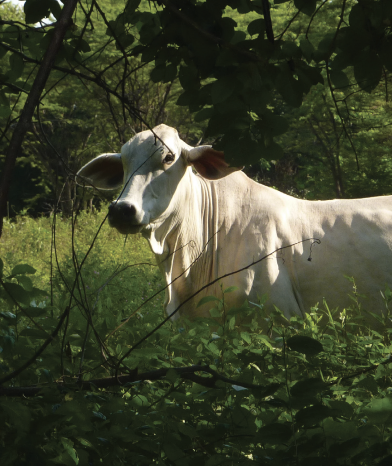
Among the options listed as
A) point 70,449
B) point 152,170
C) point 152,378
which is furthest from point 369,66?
point 152,170

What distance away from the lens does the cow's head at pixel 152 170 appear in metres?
3.36

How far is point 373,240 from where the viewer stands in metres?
3.80

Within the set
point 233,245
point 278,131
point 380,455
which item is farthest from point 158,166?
point 380,455

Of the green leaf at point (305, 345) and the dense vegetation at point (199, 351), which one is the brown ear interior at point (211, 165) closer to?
the dense vegetation at point (199, 351)

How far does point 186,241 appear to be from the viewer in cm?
394

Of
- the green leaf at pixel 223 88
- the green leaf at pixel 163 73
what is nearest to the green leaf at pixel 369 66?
the green leaf at pixel 223 88

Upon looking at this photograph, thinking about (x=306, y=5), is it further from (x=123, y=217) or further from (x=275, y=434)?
(x=123, y=217)

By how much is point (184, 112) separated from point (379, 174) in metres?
4.93

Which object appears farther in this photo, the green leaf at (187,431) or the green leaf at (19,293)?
the green leaf at (19,293)

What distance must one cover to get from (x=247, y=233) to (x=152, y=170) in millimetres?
758

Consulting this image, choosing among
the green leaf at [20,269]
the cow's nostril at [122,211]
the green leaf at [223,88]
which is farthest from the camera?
the cow's nostril at [122,211]

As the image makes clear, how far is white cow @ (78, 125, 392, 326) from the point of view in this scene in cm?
365

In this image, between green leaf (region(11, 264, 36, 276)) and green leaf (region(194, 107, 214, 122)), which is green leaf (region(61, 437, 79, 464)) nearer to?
green leaf (region(11, 264, 36, 276))

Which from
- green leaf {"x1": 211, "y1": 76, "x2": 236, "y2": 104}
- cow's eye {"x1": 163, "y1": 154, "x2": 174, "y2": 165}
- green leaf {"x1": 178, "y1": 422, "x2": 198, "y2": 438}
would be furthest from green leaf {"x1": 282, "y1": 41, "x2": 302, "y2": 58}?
cow's eye {"x1": 163, "y1": 154, "x2": 174, "y2": 165}
